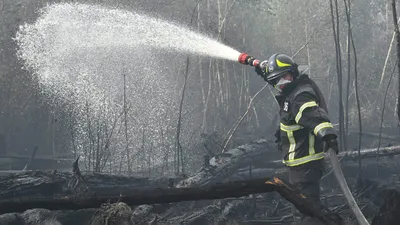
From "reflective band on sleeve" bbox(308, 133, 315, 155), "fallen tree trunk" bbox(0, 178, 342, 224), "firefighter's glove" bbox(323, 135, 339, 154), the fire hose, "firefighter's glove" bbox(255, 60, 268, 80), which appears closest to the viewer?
"fallen tree trunk" bbox(0, 178, 342, 224)

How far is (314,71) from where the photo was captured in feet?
85.6

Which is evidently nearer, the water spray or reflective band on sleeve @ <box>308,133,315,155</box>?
reflective band on sleeve @ <box>308,133,315,155</box>

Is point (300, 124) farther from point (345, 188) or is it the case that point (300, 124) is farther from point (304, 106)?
point (345, 188)

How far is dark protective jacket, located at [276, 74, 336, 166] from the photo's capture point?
436 cm

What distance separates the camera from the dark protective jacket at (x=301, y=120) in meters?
4.36

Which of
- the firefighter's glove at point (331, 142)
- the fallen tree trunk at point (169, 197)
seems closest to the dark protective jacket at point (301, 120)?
the firefighter's glove at point (331, 142)

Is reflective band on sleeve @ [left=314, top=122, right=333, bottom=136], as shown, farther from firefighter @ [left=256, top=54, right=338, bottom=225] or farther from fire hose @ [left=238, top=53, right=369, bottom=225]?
fire hose @ [left=238, top=53, right=369, bottom=225]

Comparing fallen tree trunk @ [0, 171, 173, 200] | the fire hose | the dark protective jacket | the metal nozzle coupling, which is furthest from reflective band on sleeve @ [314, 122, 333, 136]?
fallen tree trunk @ [0, 171, 173, 200]

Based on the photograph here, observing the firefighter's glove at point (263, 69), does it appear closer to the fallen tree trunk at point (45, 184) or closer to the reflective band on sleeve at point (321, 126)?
the reflective band on sleeve at point (321, 126)

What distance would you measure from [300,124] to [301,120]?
0.04m

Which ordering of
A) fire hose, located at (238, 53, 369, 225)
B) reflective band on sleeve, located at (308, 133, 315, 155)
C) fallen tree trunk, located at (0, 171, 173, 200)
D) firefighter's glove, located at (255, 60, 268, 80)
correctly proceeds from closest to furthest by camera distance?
fire hose, located at (238, 53, 369, 225), reflective band on sleeve, located at (308, 133, 315, 155), firefighter's glove, located at (255, 60, 268, 80), fallen tree trunk, located at (0, 171, 173, 200)

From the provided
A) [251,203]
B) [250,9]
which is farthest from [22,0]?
[251,203]

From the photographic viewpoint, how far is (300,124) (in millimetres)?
4406

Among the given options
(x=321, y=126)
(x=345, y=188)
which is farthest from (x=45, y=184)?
(x=345, y=188)
